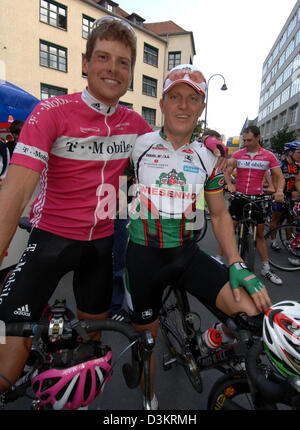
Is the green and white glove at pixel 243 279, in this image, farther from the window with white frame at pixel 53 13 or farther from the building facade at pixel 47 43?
the window with white frame at pixel 53 13

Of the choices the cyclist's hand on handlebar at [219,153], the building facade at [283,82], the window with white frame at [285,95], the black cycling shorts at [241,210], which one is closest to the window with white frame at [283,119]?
the building facade at [283,82]

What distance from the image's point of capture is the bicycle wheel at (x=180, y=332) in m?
1.97

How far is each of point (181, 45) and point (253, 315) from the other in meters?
31.5

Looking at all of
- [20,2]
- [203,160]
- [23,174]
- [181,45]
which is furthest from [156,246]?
[181,45]

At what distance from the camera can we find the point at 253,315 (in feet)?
4.78

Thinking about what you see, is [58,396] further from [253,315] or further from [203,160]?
[203,160]

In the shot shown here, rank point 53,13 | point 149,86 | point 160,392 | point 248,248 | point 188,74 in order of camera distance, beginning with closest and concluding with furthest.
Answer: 1. point 188,74
2. point 160,392
3. point 248,248
4. point 53,13
5. point 149,86

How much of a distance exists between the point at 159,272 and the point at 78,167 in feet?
3.01

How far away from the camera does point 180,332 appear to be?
7.36 feet

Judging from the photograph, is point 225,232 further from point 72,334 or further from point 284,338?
point 72,334

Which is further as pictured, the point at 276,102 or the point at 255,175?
the point at 276,102

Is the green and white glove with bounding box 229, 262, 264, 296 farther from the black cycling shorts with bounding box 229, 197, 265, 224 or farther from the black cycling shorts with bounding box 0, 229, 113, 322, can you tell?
the black cycling shorts with bounding box 229, 197, 265, 224

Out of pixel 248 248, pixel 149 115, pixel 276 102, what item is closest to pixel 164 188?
pixel 248 248

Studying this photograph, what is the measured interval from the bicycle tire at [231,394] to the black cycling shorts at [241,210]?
3.18 metres
